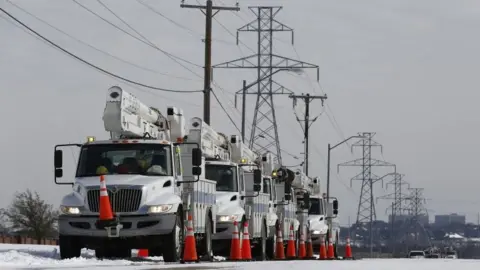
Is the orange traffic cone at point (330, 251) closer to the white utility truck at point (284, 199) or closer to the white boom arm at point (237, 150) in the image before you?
the white utility truck at point (284, 199)

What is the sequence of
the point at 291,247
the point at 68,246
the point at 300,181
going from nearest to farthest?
the point at 68,246 → the point at 291,247 → the point at 300,181

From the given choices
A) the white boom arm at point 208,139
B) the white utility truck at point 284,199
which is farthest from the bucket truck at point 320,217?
the white boom arm at point 208,139

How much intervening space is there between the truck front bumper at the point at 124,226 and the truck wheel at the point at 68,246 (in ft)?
0.40

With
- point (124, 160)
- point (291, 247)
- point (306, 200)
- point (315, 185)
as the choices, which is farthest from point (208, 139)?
point (315, 185)

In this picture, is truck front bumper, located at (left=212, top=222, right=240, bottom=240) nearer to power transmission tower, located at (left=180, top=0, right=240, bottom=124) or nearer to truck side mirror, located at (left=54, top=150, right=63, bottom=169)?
truck side mirror, located at (left=54, top=150, right=63, bottom=169)

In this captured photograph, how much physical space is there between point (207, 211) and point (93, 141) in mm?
4702

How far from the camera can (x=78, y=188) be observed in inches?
933

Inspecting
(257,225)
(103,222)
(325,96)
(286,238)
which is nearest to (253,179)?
(257,225)

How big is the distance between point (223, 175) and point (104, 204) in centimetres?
895

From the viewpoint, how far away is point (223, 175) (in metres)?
31.5

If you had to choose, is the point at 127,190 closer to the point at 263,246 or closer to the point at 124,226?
the point at 124,226

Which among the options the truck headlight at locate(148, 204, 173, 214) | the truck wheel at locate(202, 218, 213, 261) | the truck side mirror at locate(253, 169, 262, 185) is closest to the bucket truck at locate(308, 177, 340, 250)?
the truck side mirror at locate(253, 169, 262, 185)

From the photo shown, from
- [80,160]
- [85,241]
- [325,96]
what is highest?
[325,96]

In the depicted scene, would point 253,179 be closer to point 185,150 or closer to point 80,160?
point 185,150
